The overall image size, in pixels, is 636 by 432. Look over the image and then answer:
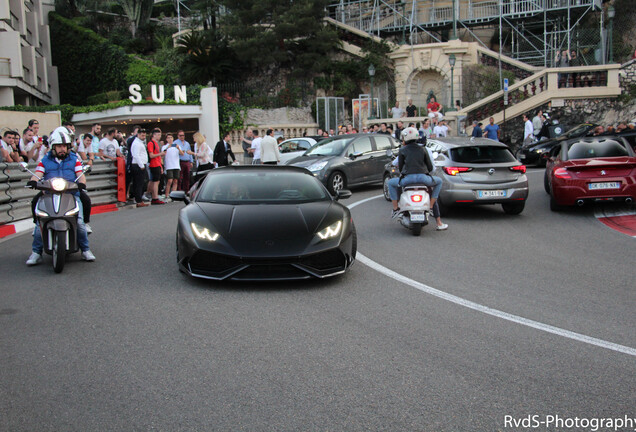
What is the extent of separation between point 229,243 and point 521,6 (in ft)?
130

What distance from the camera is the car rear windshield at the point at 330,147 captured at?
61.5 ft

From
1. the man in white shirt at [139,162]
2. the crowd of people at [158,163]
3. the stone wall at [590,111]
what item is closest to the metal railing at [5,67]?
the crowd of people at [158,163]

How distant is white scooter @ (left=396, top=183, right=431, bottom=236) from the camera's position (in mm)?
11102

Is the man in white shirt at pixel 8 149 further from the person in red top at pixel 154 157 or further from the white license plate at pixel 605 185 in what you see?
the white license plate at pixel 605 185

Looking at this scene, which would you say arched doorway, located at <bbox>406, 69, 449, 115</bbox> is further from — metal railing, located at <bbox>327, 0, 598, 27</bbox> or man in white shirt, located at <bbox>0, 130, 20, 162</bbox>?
man in white shirt, located at <bbox>0, 130, 20, 162</bbox>

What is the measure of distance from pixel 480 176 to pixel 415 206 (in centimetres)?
270

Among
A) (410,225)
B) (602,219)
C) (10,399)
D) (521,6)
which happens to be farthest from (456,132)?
(10,399)

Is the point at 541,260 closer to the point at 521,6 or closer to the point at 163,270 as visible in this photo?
the point at 163,270

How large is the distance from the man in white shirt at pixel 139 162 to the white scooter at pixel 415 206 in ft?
26.3

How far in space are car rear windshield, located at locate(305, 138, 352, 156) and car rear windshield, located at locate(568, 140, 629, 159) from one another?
6677mm

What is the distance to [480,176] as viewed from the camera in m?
13.2

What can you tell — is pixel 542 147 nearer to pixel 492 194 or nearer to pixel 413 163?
pixel 492 194

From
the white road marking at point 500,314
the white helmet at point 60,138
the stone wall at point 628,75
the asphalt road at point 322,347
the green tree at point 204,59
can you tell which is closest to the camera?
the asphalt road at point 322,347

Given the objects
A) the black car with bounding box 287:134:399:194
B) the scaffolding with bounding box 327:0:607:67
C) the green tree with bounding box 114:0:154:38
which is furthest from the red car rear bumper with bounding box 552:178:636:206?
the green tree with bounding box 114:0:154:38
